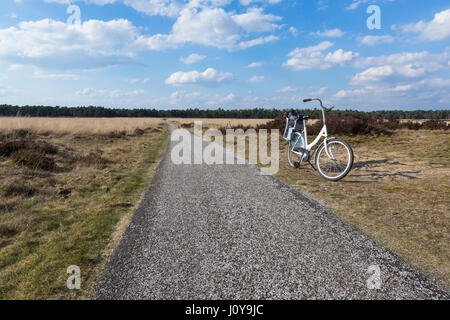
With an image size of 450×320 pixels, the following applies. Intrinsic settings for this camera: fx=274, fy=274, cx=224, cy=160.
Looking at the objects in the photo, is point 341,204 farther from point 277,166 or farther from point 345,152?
point 277,166

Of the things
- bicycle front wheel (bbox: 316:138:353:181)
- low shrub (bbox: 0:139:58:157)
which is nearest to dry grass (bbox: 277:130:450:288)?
bicycle front wheel (bbox: 316:138:353:181)

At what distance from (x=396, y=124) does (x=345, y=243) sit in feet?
52.6

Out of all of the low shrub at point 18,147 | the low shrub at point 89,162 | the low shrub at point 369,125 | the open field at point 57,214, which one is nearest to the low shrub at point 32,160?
the open field at point 57,214

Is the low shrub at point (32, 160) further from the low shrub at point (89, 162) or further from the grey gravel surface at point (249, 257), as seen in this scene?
the grey gravel surface at point (249, 257)

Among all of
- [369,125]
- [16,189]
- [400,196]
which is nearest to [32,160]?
[16,189]

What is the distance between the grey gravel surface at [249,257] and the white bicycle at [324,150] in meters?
2.10

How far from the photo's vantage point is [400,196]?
622cm

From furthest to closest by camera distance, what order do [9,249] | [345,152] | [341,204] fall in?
[345,152]
[341,204]
[9,249]

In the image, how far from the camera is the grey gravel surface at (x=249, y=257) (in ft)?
9.69

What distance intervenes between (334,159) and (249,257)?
16.6 ft

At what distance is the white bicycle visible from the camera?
24.8ft

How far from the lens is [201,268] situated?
343 cm
